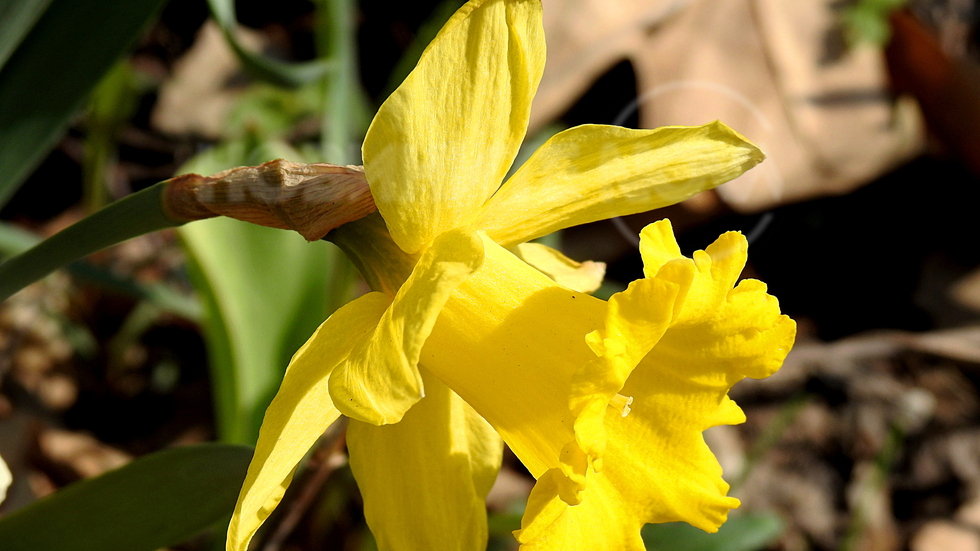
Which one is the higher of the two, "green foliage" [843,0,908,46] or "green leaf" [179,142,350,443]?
"green leaf" [179,142,350,443]

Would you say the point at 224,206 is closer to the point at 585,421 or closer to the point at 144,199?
the point at 144,199

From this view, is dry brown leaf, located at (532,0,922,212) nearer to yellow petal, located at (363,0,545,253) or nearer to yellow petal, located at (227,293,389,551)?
yellow petal, located at (363,0,545,253)

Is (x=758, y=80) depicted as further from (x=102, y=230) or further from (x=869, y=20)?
(x=102, y=230)

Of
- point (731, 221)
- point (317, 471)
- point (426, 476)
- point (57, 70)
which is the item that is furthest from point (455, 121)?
point (731, 221)

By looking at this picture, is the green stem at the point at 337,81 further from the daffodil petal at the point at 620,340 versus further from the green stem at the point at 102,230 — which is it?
the daffodil petal at the point at 620,340

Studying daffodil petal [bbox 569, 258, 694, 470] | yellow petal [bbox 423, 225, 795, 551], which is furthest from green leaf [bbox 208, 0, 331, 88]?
daffodil petal [bbox 569, 258, 694, 470]

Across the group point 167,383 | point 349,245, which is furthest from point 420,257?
point 167,383
